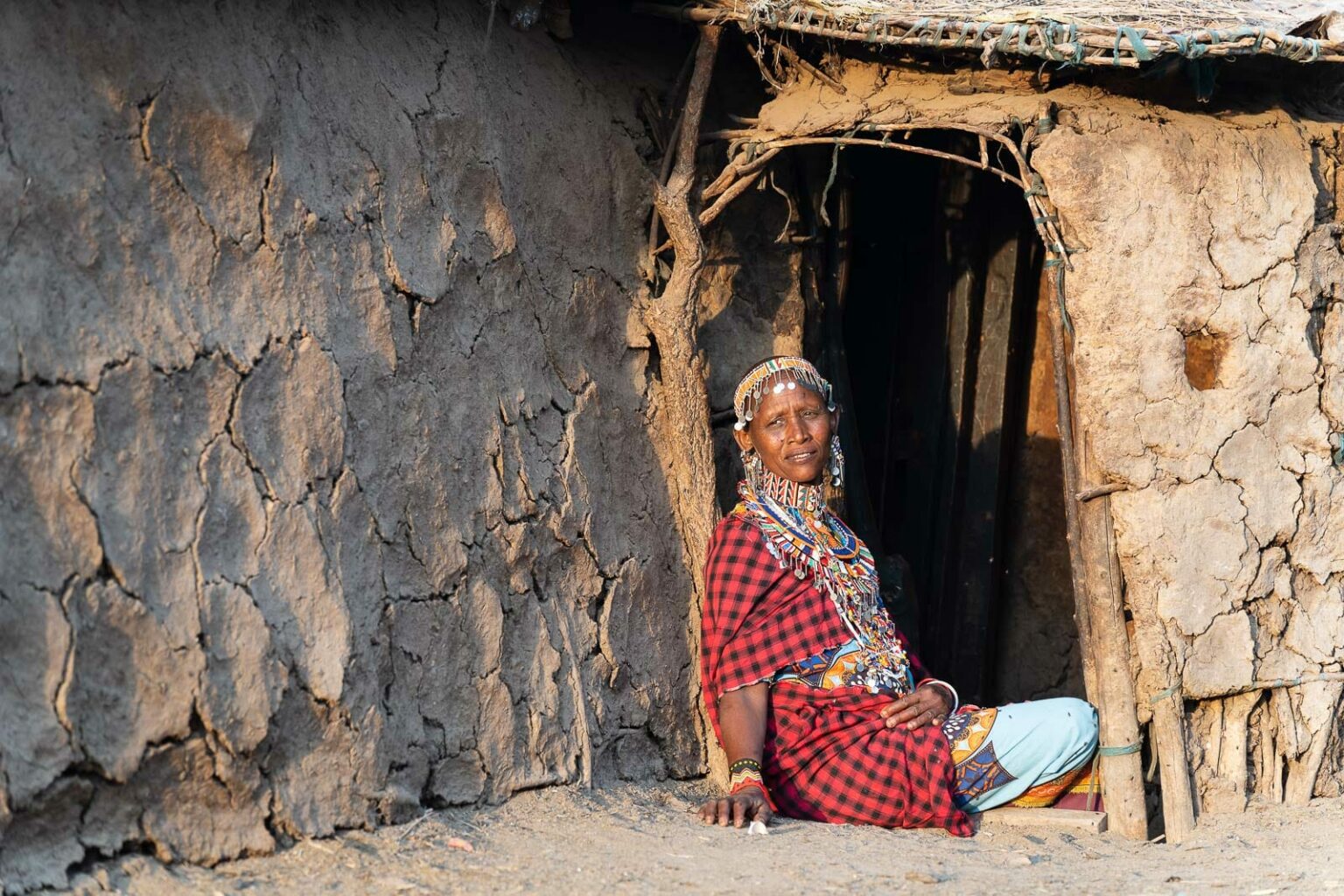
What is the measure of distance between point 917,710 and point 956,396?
163 centimetres

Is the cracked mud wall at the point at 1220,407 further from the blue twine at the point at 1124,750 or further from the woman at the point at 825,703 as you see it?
the woman at the point at 825,703

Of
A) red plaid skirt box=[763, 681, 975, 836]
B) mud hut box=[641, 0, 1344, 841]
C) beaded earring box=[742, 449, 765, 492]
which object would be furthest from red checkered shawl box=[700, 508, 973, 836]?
mud hut box=[641, 0, 1344, 841]

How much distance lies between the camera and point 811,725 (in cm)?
414

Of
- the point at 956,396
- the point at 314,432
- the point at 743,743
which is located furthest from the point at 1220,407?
the point at 314,432

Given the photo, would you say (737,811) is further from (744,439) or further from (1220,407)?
(1220,407)

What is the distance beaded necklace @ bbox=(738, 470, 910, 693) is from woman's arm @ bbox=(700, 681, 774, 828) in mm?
307

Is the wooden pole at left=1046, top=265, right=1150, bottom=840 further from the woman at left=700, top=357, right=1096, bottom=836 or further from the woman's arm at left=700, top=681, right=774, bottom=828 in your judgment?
the woman's arm at left=700, top=681, right=774, bottom=828

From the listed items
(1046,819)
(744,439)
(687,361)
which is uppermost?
(687,361)

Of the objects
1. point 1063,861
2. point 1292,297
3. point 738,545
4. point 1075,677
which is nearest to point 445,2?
point 738,545

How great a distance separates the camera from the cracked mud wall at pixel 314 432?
9.86 ft

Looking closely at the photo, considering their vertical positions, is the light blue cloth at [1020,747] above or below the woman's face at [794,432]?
below

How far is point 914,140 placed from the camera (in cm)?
541

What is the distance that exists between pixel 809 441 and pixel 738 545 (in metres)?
0.36

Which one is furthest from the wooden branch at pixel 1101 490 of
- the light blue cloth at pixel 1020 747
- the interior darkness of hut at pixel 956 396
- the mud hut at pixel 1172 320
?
the interior darkness of hut at pixel 956 396
